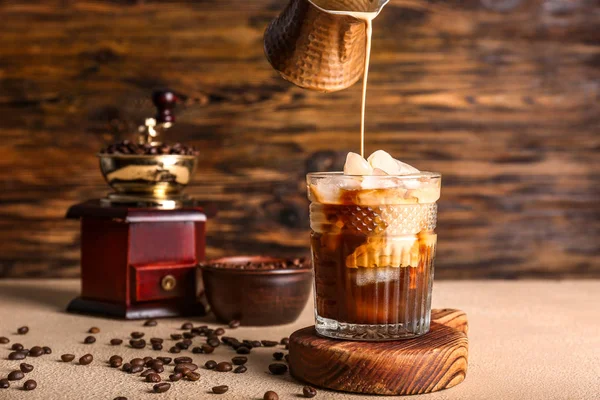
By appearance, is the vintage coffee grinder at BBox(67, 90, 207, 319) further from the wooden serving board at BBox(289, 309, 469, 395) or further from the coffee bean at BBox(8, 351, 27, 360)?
the wooden serving board at BBox(289, 309, 469, 395)

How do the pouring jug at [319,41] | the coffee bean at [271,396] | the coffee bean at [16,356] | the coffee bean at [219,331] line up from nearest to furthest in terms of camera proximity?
the coffee bean at [271,396] < the pouring jug at [319,41] < the coffee bean at [16,356] < the coffee bean at [219,331]

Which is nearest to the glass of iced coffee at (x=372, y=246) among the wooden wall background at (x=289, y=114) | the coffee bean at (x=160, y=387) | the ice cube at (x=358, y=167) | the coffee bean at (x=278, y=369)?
the ice cube at (x=358, y=167)

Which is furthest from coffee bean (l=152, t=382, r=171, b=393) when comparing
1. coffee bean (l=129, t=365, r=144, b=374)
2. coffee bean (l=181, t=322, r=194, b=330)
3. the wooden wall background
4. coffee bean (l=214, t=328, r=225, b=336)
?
the wooden wall background

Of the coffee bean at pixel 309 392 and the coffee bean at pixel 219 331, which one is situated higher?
the coffee bean at pixel 309 392

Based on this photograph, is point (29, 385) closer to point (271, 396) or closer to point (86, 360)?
point (86, 360)

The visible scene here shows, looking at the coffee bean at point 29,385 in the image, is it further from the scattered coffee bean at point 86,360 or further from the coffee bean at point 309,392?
the coffee bean at point 309,392
